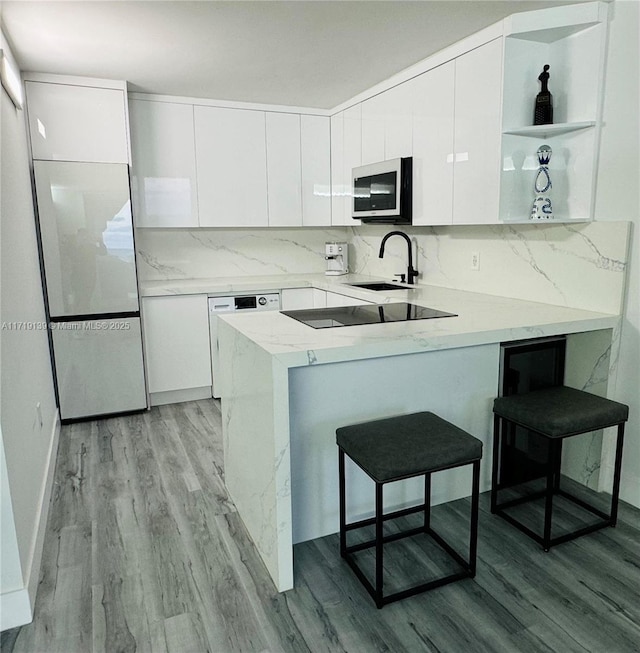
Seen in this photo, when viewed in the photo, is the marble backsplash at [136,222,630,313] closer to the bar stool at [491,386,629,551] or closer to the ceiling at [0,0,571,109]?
the bar stool at [491,386,629,551]

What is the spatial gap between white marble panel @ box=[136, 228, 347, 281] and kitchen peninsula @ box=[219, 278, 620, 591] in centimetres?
210

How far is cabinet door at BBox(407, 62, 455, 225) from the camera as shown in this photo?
2.85m

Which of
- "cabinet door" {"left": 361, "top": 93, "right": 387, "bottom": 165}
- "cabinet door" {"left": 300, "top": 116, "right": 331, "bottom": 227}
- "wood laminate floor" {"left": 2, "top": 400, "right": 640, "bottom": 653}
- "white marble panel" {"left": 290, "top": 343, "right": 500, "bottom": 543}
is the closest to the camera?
"wood laminate floor" {"left": 2, "top": 400, "right": 640, "bottom": 653}

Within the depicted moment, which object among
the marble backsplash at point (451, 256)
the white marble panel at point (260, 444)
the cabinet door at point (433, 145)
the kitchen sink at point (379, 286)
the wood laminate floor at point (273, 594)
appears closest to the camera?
the wood laminate floor at point (273, 594)

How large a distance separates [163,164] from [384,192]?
167 centimetres

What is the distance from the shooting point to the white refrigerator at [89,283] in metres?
3.28

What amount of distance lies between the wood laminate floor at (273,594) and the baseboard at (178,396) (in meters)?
1.33

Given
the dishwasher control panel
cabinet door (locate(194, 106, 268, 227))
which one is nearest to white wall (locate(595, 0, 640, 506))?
the dishwasher control panel

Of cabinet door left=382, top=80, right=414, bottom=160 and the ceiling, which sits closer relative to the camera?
the ceiling

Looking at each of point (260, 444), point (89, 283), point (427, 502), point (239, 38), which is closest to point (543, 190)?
point (427, 502)

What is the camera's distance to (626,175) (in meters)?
2.25

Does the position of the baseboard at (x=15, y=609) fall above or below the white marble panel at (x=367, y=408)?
below

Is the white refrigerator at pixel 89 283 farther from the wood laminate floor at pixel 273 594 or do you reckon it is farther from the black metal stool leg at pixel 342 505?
the black metal stool leg at pixel 342 505

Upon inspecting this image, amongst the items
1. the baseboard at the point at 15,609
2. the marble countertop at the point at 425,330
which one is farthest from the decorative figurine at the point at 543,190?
the baseboard at the point at 15,609
